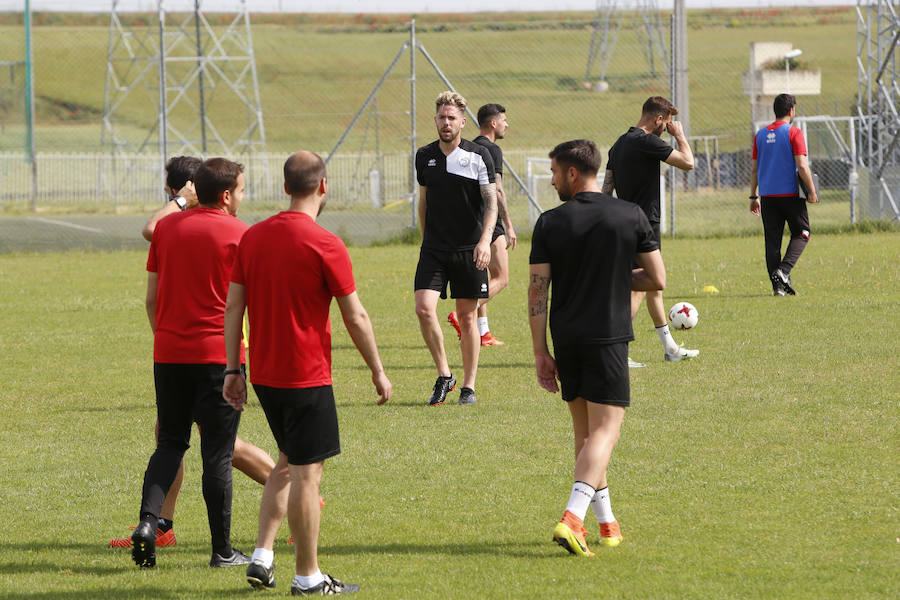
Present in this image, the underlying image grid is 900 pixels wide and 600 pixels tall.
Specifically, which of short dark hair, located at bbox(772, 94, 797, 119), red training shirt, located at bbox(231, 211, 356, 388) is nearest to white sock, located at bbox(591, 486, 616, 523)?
red training shirt, located at bbox(231, 211, 356, 388)

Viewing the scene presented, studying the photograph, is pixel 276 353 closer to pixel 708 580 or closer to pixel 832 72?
pixel 708 580

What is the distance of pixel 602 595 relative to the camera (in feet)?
14.8

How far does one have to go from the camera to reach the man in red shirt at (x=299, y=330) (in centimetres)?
442

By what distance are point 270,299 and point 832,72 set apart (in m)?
64.2

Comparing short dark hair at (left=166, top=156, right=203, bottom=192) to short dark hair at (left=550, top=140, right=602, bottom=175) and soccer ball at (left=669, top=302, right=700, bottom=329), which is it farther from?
soccer ball at (left=669, top=302, right=700, bottom=329)

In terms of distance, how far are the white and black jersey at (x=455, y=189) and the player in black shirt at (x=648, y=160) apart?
979 millimetres

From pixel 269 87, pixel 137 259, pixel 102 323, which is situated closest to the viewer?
pixel 102 323

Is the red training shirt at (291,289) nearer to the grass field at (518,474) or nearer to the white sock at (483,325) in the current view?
the grass field at (518,474)

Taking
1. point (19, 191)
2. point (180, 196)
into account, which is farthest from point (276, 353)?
point (19, 191)

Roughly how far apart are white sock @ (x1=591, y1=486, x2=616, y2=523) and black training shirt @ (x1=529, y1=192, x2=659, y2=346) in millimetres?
707

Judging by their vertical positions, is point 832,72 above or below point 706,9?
below

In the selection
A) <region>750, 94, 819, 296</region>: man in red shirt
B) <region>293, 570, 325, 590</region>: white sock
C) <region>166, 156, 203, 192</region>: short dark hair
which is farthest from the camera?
<region>750, 94, 819, 296</region>: man in red shirt

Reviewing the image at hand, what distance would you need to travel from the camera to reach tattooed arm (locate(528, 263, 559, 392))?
202 inches

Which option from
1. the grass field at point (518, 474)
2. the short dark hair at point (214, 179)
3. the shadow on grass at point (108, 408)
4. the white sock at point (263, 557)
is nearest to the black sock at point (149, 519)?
the grass field at point (518, 474)
